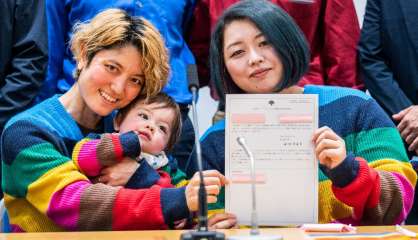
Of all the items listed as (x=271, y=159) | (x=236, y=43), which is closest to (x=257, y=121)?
(x=271, y=159)

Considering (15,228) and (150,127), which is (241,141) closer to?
(150,127)

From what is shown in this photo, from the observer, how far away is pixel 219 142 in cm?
235

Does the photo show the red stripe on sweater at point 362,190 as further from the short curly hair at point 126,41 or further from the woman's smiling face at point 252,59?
the short curly hair at point 126,41

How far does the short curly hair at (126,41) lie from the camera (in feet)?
7.69

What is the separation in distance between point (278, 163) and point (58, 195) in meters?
0.63

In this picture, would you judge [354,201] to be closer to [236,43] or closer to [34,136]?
[236,43]

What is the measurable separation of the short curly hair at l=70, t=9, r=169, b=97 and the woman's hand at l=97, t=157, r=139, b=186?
279mm

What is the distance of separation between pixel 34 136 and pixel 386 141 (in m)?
1.07

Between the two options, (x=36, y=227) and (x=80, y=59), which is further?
(x=80, y=59)

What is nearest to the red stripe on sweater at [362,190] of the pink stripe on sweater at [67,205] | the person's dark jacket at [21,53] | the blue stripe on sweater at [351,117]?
the blue stripe on sweater at [351,117]

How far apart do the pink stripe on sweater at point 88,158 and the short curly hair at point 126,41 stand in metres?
0.31

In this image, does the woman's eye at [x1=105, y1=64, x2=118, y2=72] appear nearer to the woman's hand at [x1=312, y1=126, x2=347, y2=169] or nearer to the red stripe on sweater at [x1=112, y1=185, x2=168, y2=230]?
the red stripe on sweater at [x1=112, y1=185, x2=168, y2=230]

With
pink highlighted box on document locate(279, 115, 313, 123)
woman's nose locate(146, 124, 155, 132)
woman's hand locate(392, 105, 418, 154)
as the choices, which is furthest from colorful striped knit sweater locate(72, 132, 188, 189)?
woman's hand locate(392, 105, 418, 154)

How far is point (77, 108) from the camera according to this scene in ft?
7.70
